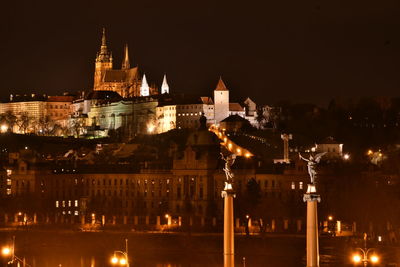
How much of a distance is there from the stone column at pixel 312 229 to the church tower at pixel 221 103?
130 m

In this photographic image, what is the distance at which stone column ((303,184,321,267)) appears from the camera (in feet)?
91.7

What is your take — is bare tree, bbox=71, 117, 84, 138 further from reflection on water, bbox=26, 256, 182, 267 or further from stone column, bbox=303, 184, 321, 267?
stone column, bbox=303, 184, 321, 267

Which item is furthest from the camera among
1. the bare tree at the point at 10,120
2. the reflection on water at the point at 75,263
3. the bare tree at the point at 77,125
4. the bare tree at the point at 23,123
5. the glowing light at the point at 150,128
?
the bare tree at the point at 23,123

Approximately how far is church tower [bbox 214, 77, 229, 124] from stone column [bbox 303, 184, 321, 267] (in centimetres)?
13040

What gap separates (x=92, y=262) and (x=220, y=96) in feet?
333

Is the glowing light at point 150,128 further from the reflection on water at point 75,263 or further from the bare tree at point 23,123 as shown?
the reflection on water at point 75,263

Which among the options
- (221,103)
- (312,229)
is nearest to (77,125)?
(221,103)

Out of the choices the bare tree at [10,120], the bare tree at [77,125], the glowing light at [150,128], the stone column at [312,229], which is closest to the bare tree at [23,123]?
the bare tree at [10,120]

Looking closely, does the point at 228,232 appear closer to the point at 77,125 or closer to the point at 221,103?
the point at 221,103

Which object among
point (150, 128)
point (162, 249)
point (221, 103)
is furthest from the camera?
point (150, 128)

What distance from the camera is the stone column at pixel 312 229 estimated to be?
27.9 metres

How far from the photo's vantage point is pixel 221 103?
159875 millimetres

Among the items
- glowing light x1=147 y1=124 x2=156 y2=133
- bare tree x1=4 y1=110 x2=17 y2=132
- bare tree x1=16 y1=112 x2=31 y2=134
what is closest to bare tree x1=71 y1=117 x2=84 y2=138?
bare tree x1=16 y1=112 x2=31 y2=134

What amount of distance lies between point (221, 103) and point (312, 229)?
132 meters
